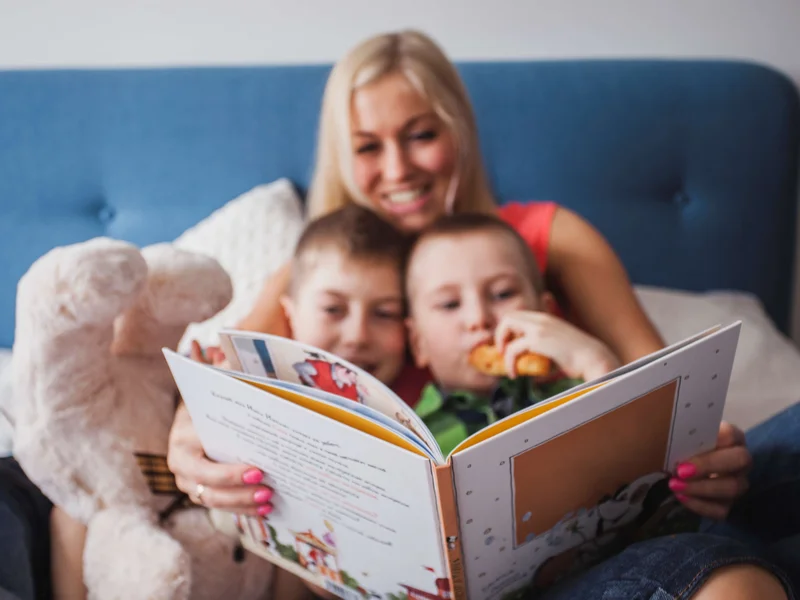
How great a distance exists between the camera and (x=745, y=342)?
1297 millimetres

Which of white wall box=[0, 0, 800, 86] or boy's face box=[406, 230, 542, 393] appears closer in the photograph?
boy's face box=[406, 230, 542, 393]

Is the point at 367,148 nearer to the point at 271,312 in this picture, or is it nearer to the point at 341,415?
the point at 271,312

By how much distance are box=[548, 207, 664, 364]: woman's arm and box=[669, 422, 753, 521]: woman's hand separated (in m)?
0.28

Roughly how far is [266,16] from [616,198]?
2.89 ft

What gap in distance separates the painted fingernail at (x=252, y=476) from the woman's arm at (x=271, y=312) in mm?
404

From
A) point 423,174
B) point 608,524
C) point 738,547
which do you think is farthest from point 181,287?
point 738,547

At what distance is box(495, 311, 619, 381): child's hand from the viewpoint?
905 millimetres

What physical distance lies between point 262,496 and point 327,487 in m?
0.11

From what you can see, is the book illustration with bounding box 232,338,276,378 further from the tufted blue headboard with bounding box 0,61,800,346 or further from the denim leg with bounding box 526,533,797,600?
the tufted blue headboard with bounding box 0,61,800,346

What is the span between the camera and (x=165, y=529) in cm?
86

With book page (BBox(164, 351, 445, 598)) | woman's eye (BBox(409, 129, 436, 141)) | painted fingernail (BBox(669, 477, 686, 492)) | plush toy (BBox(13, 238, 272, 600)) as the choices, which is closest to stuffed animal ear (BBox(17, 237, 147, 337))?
plush toy (BBox(13, 238, 272, 600))

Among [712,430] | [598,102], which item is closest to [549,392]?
[712,430]

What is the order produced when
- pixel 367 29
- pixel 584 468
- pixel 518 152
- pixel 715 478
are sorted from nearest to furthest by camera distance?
1. pixel 584 468
2. pixel 715 478
3. pixel 518 152
4. pixel 367 29

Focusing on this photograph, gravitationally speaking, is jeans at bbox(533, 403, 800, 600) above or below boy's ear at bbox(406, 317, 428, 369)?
below
